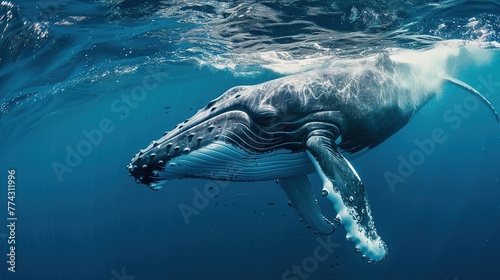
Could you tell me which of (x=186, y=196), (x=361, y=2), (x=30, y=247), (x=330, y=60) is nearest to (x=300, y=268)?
(x=330, y=60)

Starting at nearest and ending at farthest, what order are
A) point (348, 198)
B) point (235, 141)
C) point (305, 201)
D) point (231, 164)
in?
point (348, 198) < point (235, 141) < point (231, 164) < point (305, 201)

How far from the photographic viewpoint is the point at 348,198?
162 inches

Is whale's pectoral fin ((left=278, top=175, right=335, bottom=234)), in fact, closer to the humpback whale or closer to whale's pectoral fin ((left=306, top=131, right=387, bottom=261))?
the humpback whale

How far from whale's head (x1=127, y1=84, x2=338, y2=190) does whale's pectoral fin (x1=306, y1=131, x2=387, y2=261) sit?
59 cm

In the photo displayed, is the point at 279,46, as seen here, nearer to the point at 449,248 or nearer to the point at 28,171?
the point at 449,248

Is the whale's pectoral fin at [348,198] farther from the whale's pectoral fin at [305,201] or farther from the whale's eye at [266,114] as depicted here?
the whale's pectoral fin at [305,201]

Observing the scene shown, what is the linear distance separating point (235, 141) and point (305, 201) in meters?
2.10

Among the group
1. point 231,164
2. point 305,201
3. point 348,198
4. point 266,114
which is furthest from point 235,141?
point 305,201

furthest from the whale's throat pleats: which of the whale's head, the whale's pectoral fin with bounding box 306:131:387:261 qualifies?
the whale's pectoral fin with bounding box 306:131:387:261

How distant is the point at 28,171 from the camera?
59219 millimetres

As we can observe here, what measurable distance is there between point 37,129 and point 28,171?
32131mm

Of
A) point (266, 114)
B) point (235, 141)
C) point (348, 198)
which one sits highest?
point (266, 114)

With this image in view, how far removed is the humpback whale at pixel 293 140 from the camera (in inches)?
168

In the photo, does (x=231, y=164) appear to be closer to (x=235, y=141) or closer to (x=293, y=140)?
(x=235, y=141)
